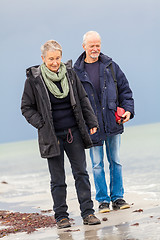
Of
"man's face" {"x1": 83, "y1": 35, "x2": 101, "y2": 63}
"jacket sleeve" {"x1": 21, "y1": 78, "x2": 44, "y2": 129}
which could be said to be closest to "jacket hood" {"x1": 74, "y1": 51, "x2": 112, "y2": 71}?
"man's face" {"x1": 83, "y1": 35, "x2": 101, "y2": 63}

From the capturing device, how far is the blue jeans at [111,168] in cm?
626

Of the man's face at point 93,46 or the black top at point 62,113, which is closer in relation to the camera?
the black top at point 62,113

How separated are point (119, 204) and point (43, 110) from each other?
1.86 metres

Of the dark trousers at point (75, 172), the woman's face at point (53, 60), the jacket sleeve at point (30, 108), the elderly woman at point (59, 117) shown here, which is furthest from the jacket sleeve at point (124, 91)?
the jacket sleeve at point (30, 108)

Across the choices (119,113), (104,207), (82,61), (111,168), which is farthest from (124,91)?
(104,207)

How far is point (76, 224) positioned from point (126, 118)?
4.97 ft

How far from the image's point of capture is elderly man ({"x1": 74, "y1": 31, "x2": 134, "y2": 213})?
615cm

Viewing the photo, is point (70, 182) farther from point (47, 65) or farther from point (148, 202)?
point (47, 65)

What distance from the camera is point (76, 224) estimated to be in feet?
18.8

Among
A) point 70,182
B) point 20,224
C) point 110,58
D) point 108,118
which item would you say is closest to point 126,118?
point 108,118

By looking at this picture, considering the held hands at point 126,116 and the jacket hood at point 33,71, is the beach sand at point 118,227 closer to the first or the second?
the held hands at point 126,116

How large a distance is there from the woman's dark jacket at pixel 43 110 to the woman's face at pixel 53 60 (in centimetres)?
15

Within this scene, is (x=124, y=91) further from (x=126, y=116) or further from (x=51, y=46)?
(x=51, y=46)

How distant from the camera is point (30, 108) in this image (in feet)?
17.6
